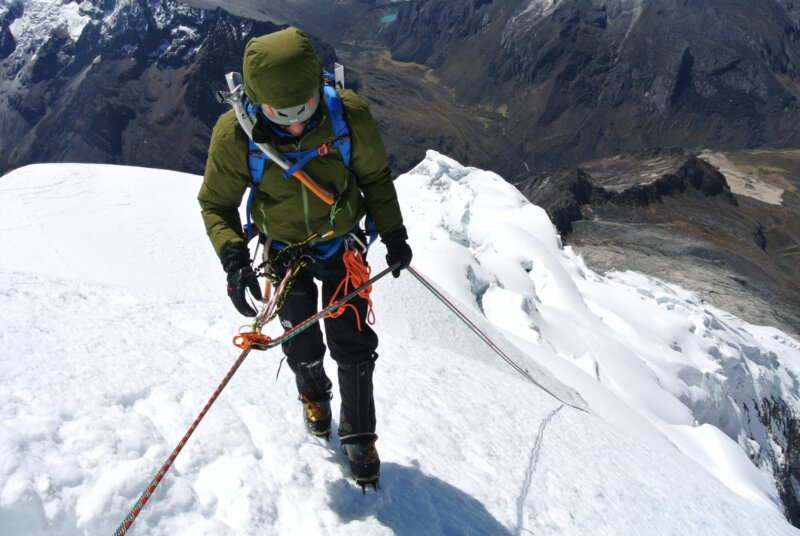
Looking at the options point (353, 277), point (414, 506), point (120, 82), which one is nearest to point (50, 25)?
point (120, 82)

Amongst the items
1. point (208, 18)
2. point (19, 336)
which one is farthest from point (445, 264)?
point (208, 18)

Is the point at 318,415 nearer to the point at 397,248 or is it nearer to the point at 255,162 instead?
the point at 397,248

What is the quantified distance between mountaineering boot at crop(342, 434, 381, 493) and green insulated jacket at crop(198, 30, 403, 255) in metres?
1.19

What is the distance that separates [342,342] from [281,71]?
1497mm

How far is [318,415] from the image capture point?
3648mm

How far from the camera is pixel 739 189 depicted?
384 feet

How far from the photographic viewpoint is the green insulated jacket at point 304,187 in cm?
307

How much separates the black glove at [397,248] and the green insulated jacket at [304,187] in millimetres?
96

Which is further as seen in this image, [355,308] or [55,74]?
[55,74]

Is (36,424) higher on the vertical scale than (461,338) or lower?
higher

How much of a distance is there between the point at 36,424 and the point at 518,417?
384 cm

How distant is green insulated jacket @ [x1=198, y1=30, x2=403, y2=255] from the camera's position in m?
3.07

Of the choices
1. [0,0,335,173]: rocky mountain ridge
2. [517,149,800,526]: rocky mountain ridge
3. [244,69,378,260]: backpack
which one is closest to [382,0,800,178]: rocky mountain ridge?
[517,149,800,526]: rocky mountain ridge

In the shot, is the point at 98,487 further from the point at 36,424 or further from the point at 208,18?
the point at 208,18
